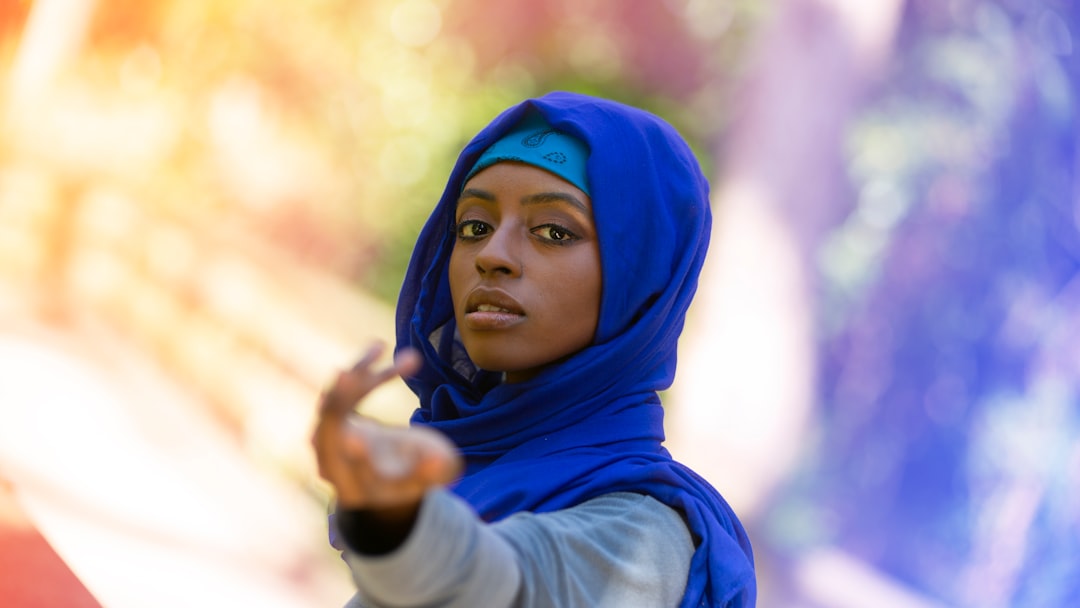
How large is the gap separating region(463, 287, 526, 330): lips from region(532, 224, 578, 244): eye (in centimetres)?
7

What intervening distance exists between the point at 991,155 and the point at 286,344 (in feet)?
→ 7.46

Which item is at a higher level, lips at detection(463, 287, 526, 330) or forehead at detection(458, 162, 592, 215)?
forehead at detection(458, 162, 592, 215)

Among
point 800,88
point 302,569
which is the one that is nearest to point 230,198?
point 302,569

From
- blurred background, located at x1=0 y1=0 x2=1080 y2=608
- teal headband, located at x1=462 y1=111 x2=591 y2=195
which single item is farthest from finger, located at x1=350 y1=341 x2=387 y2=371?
blurred background, located at x1=0 y1=0 x2=1080 y2=608

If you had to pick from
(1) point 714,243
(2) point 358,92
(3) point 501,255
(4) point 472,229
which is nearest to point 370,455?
(3) point 501,255

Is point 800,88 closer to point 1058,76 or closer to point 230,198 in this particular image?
point 1058,76

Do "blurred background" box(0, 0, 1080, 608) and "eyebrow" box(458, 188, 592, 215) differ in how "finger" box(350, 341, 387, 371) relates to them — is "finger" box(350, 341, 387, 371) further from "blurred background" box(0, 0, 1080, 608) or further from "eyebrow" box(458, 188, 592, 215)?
"blurred background" box(0, 0, 1080, 608)

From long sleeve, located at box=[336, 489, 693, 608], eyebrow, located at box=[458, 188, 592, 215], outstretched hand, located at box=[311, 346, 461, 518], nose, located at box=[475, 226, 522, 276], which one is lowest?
long sleeve, located at box=[336, 489, 693, 608]

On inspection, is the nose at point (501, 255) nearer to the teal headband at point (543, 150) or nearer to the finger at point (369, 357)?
the teal headband at point (543, 150)

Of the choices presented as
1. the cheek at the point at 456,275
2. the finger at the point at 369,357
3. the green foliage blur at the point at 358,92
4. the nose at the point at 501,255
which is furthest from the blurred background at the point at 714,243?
the finger at the point at 369,357

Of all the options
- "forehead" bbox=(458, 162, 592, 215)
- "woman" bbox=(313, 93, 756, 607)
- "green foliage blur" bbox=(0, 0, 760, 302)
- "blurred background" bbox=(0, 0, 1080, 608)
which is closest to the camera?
"woman" bbox=(313, 93, 756, 607)

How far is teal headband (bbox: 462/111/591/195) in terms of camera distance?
3.86ft

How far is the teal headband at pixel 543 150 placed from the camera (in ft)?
3.86

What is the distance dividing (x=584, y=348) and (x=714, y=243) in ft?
8.91
